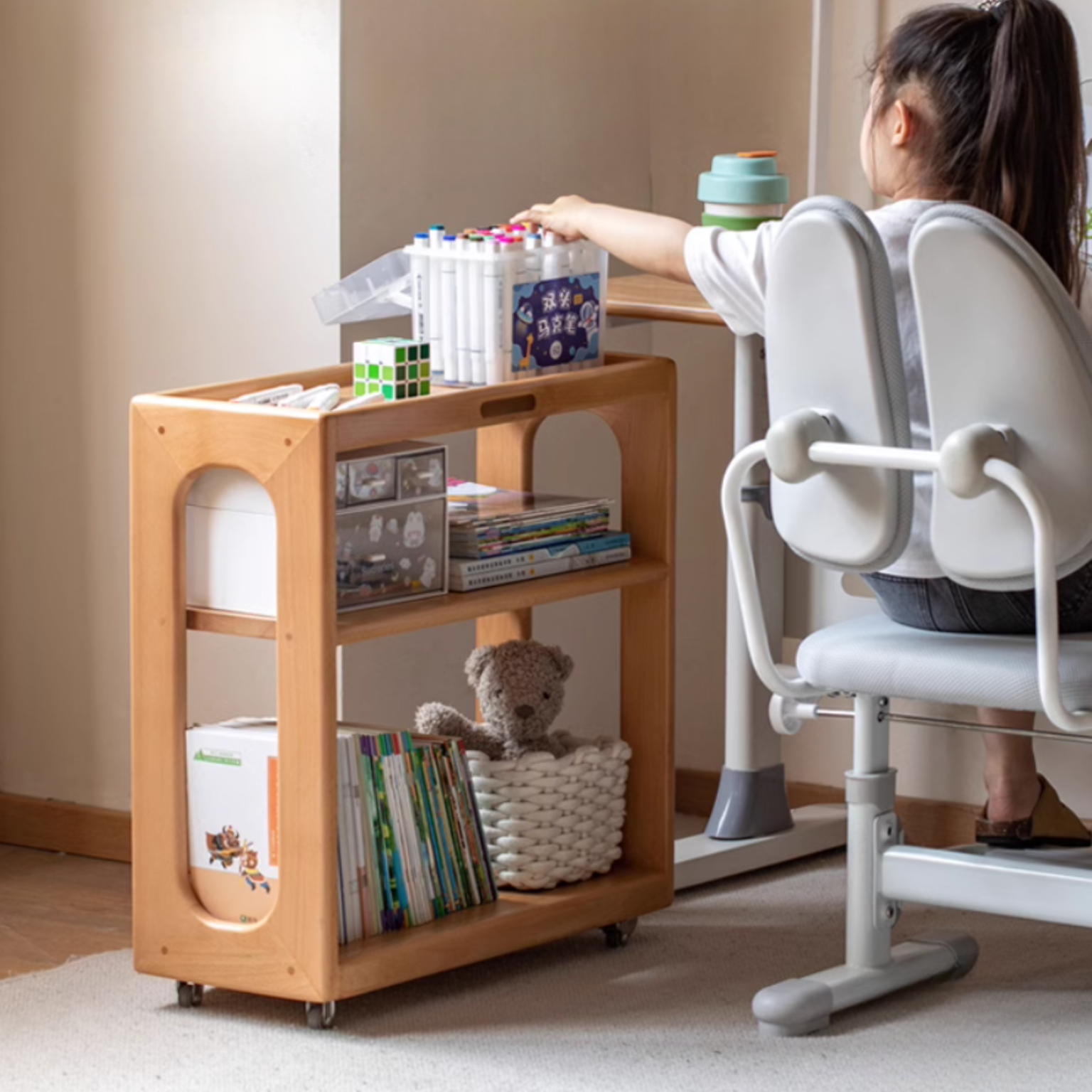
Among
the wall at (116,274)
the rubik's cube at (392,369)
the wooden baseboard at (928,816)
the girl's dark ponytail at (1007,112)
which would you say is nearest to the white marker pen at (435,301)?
the rubik's cube at (392,369)

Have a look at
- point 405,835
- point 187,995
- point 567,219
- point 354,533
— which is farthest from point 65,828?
point 567,219

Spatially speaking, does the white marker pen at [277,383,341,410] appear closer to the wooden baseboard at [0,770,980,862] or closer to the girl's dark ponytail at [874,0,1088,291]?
the girl's dark ponytail at [874,0,1088,291]

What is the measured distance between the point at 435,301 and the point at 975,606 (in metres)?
0.68

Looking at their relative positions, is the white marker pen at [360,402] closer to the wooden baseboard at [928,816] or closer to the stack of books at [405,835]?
the stack of books at [405,835]

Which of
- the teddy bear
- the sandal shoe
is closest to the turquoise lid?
the teddy bear

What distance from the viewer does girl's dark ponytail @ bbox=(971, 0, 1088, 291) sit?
192 centimetres

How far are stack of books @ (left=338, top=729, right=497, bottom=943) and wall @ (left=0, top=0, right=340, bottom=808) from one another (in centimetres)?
51

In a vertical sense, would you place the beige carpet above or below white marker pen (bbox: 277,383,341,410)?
below

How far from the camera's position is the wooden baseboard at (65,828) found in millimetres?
2801

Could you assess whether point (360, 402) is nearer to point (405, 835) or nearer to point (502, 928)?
point (405, 835)

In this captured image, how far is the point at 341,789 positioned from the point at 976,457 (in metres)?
0.76

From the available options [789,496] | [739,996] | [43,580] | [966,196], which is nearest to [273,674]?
[43,580]

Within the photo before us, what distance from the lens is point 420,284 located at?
228 cm

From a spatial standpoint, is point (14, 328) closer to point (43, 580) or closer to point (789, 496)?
point (43, 580)
